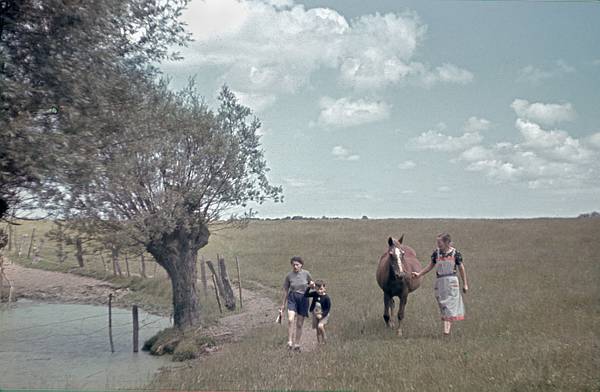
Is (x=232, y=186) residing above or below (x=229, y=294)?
above

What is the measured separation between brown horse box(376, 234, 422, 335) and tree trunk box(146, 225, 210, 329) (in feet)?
23.7

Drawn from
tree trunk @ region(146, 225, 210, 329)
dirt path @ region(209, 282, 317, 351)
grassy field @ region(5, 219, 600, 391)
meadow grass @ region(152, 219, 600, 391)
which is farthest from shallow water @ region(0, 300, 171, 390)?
dirt path @ region(209, 282, 317, 351)

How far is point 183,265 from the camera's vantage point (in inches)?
820

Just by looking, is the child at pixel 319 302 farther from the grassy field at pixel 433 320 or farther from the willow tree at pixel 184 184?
the willow tree at pixel 184 184

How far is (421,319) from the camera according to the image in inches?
623

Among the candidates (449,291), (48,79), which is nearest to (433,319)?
(449,291)

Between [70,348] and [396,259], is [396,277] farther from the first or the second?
[70,348]

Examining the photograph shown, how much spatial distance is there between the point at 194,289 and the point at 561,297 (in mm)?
11604

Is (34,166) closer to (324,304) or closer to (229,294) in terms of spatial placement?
→ (324,304)

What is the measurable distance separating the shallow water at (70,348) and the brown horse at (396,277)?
5.88 m

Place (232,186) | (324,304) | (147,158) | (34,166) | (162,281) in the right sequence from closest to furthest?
(34,166) → (324,304) → (147,158) → (232,186) → (162,281)

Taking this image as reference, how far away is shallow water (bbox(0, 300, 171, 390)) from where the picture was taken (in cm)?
1525

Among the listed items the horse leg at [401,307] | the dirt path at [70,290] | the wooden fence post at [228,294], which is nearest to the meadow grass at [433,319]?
the horse leg at [401,307]

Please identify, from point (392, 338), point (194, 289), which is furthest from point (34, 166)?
point (194, 289)
